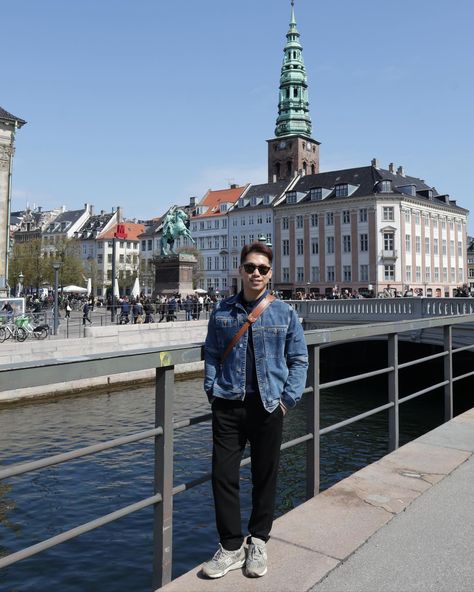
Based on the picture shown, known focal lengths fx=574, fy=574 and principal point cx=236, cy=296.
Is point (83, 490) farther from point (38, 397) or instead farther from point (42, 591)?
point (38, 397)

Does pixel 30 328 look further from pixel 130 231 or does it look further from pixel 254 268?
pixel 130 231

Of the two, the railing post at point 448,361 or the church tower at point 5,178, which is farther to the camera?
the church tower at point 5,178

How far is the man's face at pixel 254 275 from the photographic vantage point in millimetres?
3328

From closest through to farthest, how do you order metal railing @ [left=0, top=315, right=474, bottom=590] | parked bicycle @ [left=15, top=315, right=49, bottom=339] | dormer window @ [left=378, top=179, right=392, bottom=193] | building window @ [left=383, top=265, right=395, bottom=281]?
1. metal railing @ [left=0, top=315, right=474, bottom=590]
2. parked bicycle @ [left=15, top=315, right=49, bottom=339]
3. building window @ [left=383, top=265, right=395, bottom=281]
4. dormer window @ [left=378, top=179, right=392, bottom=193]

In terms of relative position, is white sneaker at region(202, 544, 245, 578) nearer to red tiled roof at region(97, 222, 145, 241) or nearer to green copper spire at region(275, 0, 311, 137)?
green copper spire at region(275, 0, 311, 137)

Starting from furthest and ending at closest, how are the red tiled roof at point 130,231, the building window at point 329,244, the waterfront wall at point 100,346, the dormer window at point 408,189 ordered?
the red tiled roof at point 130,231 < the building window at point 329,244 < the dormer window at point 408,189 < the waterfront wall at point 100,346

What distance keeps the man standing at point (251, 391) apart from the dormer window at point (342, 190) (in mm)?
71977

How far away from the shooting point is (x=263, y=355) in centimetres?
322

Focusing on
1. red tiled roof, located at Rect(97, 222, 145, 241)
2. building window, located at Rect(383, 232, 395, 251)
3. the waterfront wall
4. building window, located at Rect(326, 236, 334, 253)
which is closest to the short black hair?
the waterfront wall

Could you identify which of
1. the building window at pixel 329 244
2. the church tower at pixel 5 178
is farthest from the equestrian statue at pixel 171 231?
the building window at pixel 329 244

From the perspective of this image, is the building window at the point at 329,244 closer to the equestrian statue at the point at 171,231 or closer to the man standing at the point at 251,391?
the equestrian statue at the point at 171,231

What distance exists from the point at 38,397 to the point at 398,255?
5677cm

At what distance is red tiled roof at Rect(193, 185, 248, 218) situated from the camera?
9081 cm

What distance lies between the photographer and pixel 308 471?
4.72 metres
